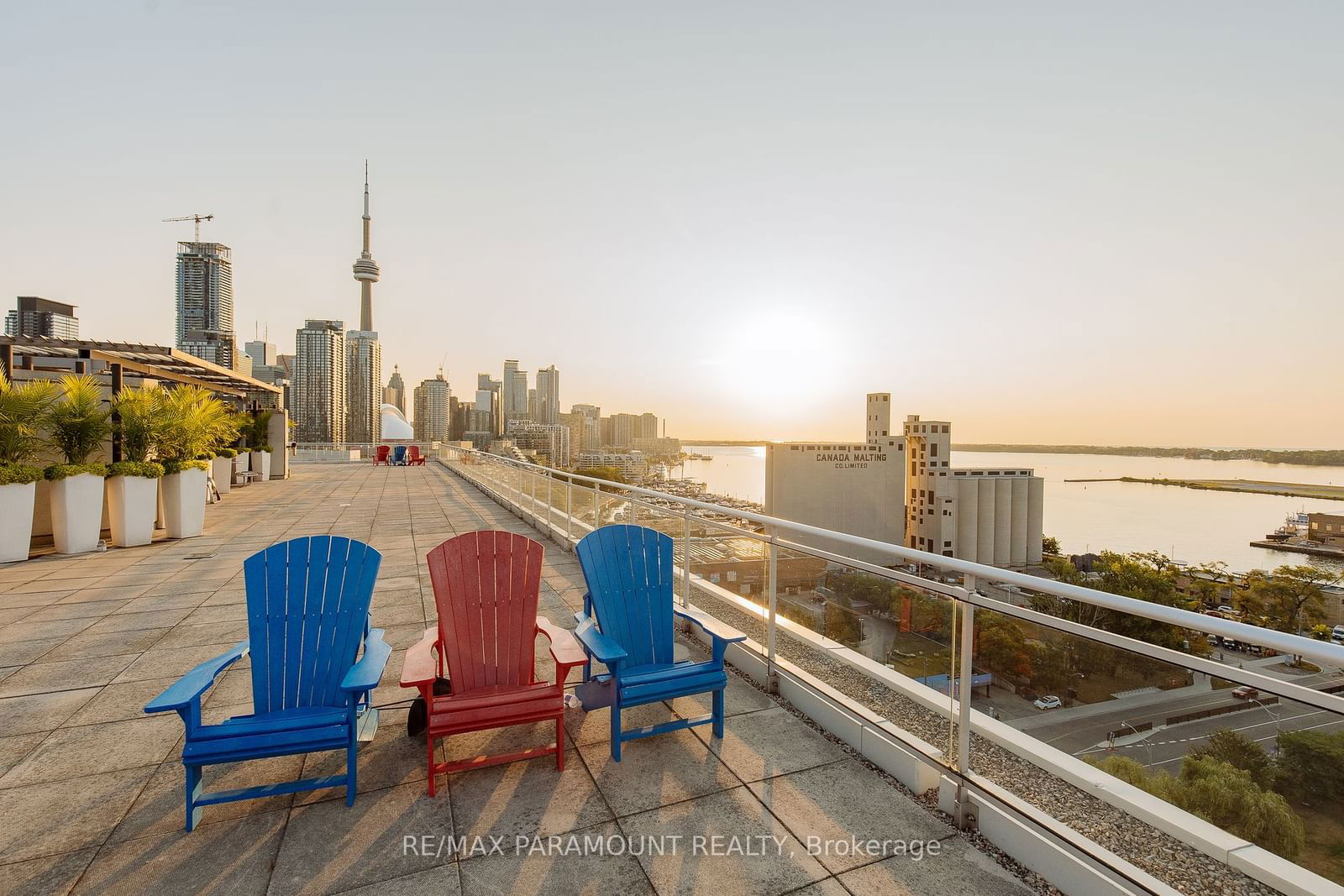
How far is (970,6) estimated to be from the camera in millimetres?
10719

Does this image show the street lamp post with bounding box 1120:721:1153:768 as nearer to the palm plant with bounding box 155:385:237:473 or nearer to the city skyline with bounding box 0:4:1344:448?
the palm plant with bounding box 155:385:237:473

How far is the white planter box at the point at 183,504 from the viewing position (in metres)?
8.05

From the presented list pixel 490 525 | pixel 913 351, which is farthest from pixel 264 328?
pixel 490 525

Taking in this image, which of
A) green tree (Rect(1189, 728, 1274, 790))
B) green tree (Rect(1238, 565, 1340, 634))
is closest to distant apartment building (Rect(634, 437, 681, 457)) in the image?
green tree (Rect(1238, 565, 1340, 634))

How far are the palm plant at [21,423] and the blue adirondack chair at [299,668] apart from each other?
673 cm

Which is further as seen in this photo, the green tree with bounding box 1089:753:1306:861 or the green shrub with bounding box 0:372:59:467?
the green shrub with bounding box 0:372:59:467

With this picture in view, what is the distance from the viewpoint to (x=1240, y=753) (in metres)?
1.38

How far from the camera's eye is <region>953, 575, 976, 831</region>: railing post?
210 centimetres

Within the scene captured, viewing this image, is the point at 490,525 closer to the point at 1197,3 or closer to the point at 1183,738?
the point at 1183,738

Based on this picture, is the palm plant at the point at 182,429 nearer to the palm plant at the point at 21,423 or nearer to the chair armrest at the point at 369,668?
the palm plant at the point at 21,423

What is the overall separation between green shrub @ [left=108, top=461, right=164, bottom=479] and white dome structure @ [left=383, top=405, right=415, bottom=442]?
1161 inches

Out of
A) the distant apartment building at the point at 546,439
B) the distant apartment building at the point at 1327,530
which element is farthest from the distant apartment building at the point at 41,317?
the distant apartment building at the point at 1327,530

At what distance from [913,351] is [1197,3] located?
136ft

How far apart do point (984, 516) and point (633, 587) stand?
28963mm
